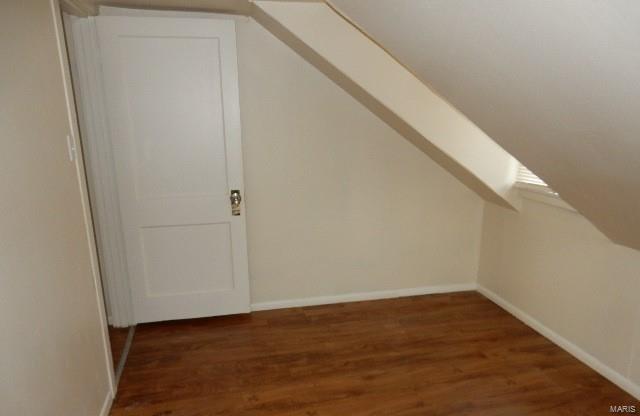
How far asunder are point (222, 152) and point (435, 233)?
1.86 m

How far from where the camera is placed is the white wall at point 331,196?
8.87 feet

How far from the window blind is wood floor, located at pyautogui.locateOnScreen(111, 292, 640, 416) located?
1.04m

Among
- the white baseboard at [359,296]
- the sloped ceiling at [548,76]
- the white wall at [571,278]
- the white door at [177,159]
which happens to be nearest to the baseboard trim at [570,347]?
the white wall at [571,278]

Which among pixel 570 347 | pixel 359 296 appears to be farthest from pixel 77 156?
pixel 570 347

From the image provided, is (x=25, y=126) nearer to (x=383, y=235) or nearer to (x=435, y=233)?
(x=383, y=235)

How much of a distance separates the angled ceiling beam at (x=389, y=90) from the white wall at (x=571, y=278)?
0.28 metres

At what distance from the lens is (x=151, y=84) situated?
7.84ft

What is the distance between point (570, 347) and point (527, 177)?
115cm

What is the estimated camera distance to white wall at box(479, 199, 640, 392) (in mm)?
2078

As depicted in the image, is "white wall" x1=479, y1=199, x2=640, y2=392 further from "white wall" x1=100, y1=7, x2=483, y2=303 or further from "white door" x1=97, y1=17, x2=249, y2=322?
"white door" x1=97, y1=17, x2=249, y2=322

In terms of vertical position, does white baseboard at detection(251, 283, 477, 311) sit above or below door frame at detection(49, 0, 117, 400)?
below

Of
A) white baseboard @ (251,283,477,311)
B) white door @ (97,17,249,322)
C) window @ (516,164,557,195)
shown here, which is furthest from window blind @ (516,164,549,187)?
white door @ (97,17,249,322)

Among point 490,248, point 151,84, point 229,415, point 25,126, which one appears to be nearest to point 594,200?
point 490,248

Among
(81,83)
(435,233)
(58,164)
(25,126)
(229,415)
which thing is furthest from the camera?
(435,233)
